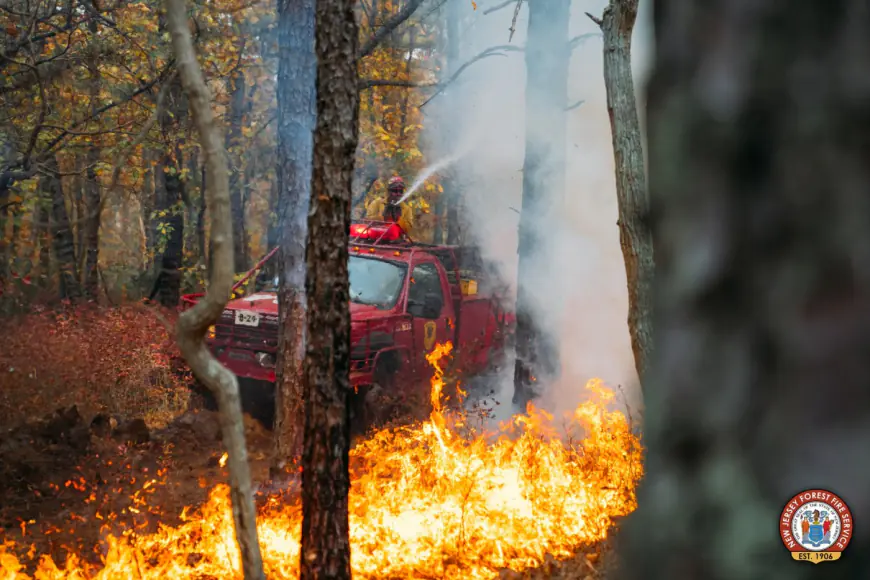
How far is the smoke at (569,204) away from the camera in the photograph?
37.0 feet

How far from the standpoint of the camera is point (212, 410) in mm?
9367

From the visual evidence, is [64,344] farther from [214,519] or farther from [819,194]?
[819,194]

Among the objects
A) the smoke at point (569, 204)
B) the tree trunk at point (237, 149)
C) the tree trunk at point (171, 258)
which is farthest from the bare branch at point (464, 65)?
the tree trunk at point (171, 258)

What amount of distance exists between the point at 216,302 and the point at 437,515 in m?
3.52

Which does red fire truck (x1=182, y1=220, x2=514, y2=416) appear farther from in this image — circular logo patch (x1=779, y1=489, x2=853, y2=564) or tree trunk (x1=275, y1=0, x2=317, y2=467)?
circular logo patch (x1=779, y1=489, x2=853, y2=564)

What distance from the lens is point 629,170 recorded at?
22.6 ft

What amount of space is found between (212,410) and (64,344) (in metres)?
3.36

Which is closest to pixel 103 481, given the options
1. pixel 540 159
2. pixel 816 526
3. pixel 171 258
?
pixel 540 159

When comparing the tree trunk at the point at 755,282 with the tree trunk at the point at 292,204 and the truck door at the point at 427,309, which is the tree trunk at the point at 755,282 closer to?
the tree trunk at the point at 292,204

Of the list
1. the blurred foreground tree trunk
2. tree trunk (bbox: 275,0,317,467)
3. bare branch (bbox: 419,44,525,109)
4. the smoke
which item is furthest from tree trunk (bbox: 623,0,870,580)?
bare branch (bbox: 419,44,525,109)

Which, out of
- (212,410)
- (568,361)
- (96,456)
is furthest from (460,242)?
(96,456)

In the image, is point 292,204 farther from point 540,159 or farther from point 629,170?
point 540,159

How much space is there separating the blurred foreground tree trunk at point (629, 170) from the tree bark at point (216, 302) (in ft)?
13.5

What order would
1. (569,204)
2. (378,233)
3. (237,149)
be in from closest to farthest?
(378,233) → (569,204) → (237,149)
